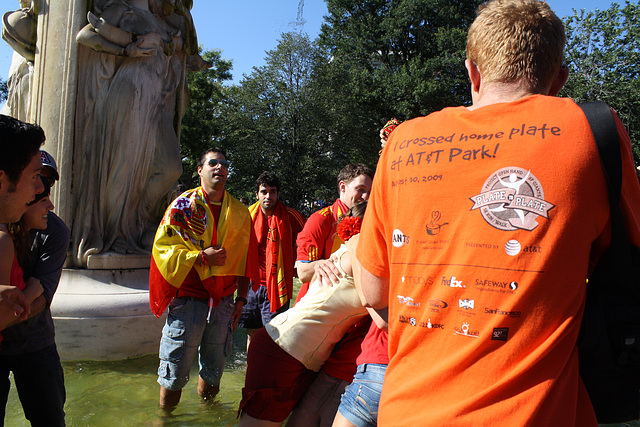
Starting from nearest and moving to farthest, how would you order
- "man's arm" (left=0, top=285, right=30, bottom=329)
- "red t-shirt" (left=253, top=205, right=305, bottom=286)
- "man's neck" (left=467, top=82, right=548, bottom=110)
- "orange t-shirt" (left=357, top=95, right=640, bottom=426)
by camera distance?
1. "orange t-shirt" (left=357, top=95, right=640, bottom=426)
2. "man's neck" (left=467, top=82, right=548, bottom=110)
3. "man's arm" (left=0, top=285, right=30, bottom=329)
4. "red t-shirt" (left=253, top=205, right=305, bottom=286)

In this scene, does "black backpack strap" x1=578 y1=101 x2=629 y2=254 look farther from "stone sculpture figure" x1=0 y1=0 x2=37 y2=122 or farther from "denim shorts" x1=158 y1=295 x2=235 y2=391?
"stone sculpture figure" x1=0 y1=0 x2=37 y2=122

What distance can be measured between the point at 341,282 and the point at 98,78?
4066mm

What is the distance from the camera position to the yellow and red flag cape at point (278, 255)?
541cm

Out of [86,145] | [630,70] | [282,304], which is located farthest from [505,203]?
[630,70]

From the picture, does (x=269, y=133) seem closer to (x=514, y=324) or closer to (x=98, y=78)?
(x=98, y=78)

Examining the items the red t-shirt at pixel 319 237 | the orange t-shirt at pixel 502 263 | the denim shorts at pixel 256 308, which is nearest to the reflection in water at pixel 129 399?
the denim shorts at pixel 256 308

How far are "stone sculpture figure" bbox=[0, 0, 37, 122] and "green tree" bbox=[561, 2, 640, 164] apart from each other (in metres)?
21.7

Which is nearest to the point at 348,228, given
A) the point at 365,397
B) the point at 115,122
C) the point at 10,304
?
the point at 365,397

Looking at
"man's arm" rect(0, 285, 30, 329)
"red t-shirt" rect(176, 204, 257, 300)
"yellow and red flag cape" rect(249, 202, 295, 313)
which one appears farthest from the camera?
"yellow and red flag cape" rect(249, 202, 295, 313)

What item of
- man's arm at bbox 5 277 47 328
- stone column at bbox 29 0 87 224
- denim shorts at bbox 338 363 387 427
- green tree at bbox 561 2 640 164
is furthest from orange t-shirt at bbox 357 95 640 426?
green tree at bbox 561 2 640 164

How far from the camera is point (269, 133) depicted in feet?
94.2

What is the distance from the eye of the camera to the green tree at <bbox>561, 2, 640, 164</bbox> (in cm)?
2217

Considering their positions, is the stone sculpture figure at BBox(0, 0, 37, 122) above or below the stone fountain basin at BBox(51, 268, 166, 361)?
above

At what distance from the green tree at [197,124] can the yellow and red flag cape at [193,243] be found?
21.5 meters
